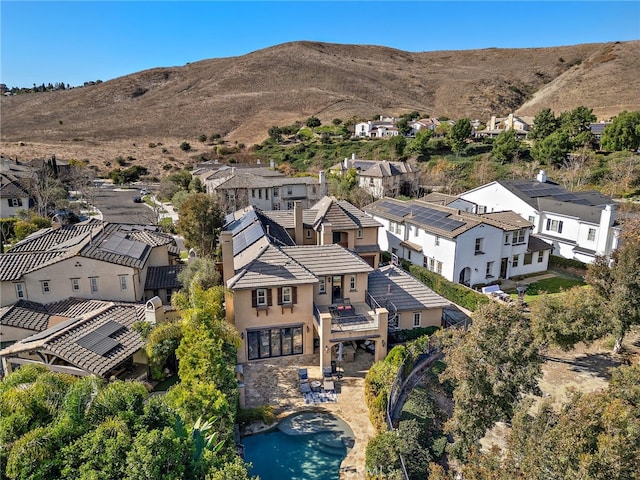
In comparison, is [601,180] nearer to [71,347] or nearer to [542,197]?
[542,197]

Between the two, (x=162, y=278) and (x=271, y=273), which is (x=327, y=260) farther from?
(x=162, y=278)

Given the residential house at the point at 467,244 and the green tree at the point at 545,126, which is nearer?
the residential house at the point at 467,244

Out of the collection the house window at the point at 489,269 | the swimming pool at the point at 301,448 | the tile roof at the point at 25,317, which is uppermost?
the tile roof at the point at 25,317

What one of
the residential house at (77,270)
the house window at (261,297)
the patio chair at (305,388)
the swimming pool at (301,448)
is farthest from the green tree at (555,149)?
the swimming pool at (301,448)

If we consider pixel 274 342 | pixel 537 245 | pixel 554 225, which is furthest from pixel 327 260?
pixel 554 225

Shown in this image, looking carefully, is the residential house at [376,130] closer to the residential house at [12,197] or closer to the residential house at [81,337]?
the residential house at [12,197]
